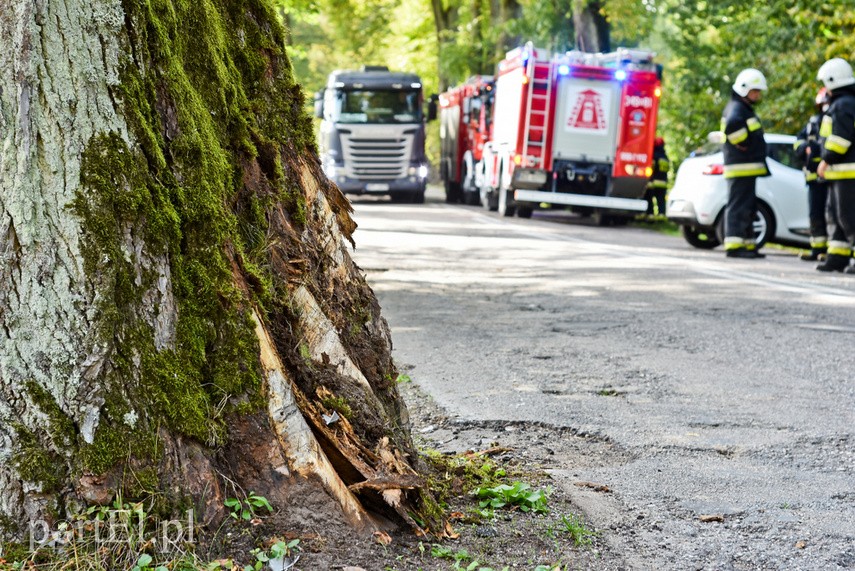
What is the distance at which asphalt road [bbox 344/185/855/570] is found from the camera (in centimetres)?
375

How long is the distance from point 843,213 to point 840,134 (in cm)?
85

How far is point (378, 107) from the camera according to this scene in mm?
27578

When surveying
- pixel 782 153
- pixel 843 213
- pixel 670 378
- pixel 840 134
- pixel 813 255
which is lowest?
pixel 670 378

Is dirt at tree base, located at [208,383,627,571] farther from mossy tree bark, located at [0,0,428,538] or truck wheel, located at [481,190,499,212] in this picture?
truck wheel, located at [481,190,499,212]

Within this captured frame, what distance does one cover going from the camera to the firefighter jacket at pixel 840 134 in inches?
496

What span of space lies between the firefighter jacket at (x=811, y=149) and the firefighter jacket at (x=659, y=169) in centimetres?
848

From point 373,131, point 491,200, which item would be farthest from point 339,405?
point 373,131

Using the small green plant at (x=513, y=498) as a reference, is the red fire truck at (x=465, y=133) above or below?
above

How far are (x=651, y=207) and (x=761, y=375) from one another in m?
17.8

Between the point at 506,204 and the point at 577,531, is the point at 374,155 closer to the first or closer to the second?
the point at 506,204

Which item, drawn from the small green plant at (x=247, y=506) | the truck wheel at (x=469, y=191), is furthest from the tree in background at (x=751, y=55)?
the small green plant at (x=247, y=506)

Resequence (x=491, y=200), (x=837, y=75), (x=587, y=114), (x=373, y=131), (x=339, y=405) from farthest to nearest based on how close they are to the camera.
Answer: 1. (x=373, y=131)
2. (x=491, y=200)
3. (x=587, y=114)
4. (x=837, y=75)
5. (x=339, y=405)

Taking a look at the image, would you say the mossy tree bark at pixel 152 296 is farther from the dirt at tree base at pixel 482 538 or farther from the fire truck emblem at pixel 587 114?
the fire truck emblem at pixel 587 114

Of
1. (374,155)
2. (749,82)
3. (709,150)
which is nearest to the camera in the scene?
(749,82)
